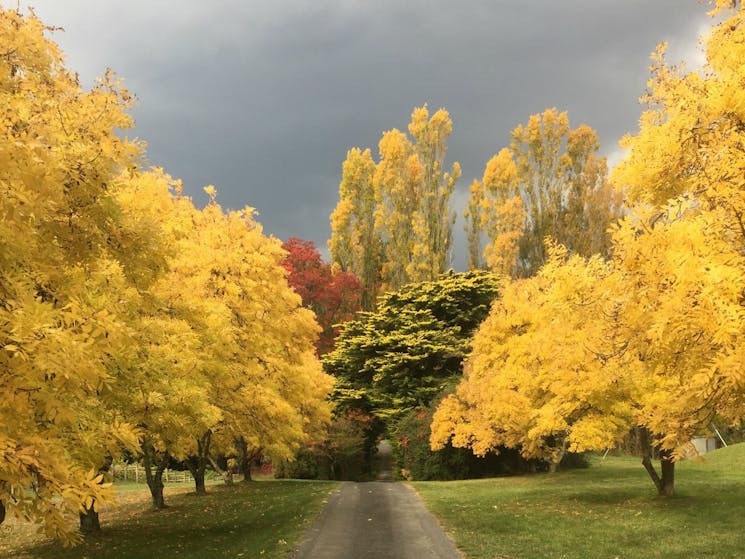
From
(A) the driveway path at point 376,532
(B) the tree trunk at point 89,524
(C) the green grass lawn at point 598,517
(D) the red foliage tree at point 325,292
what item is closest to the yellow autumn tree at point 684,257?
(C) the green grass lawn at point 598,517

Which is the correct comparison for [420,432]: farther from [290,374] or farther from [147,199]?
[147,199]

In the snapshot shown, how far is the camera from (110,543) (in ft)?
48.4

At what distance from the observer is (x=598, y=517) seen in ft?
52.7

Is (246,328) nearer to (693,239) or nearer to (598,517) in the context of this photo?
(598,517)

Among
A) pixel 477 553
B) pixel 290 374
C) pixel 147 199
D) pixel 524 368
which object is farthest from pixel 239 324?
pixel 477 553

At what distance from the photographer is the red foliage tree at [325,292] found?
5319 cm

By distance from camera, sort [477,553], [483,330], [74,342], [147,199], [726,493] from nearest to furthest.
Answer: [74,342] < [477,553] < [147,199] < [726,493] < [483,330]

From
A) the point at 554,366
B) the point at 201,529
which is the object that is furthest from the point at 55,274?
the point at 554,366

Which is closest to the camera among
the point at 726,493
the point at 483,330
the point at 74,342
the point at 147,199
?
the point at 74,342

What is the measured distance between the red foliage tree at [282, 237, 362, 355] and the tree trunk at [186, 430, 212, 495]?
83.3 feet

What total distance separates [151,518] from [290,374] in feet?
21.4

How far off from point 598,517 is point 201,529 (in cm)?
1080

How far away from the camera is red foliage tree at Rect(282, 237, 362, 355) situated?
53188 mm

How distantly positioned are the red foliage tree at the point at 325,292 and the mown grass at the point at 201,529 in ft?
96.7
